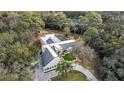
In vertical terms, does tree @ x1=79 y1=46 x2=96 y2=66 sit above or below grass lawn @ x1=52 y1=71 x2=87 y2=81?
above

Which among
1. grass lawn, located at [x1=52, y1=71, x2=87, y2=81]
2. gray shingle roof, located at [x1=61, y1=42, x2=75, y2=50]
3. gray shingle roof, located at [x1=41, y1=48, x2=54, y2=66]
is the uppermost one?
gray shingle roof, located at [x1=61, y1=42, x2=75, y2=50]

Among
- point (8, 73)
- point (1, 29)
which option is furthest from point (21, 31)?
point (8, 73)

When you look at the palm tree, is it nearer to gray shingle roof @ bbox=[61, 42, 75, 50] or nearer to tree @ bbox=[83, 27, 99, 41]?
gray shingle roof @ bbox=[61, 42, 75, 50]

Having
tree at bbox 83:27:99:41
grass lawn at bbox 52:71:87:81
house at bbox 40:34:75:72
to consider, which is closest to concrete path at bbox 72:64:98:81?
grass lawn at bbox 52:71:87:81

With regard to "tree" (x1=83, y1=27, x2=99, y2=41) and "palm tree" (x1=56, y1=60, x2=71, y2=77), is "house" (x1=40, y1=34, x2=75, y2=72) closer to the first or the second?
"palm tree" (x1=56, y1=60, x2=71, y2=77)

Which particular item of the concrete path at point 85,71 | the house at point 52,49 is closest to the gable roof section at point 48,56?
the house at point 52,49

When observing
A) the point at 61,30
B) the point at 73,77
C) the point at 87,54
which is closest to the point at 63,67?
the point at 73,77
